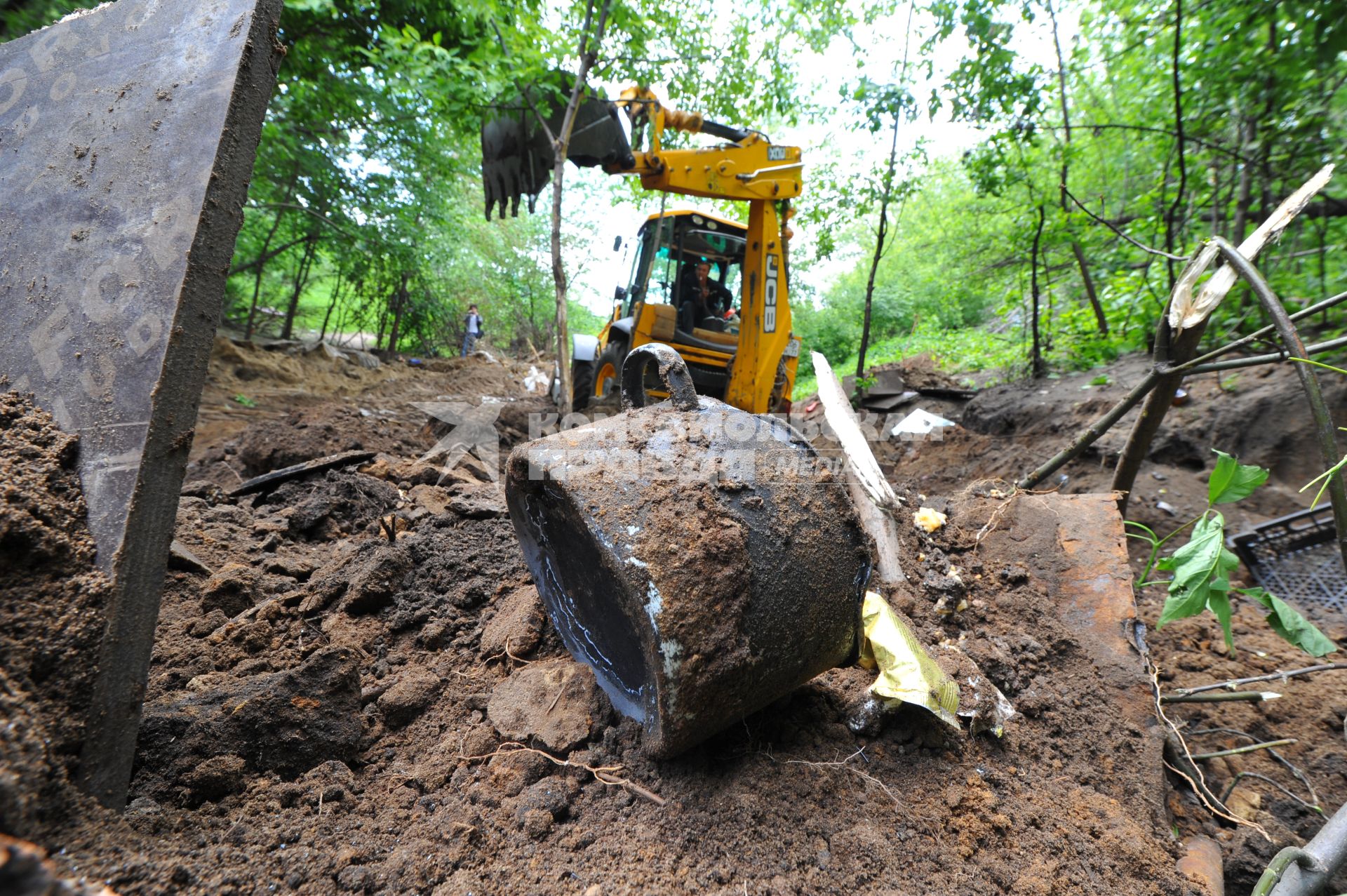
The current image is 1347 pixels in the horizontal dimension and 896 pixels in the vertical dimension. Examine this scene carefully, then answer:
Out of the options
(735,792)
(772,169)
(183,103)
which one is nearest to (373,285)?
(772,169)

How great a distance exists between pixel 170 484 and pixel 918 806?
5.69 feet

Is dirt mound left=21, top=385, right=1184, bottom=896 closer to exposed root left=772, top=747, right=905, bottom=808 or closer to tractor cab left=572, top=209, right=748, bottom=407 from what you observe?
exposed root left=772, top=747, right=905, bottom=808

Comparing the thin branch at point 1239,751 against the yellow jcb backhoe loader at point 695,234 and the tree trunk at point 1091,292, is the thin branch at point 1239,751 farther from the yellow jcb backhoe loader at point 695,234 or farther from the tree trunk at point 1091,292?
the tree trunk at point 1091,292

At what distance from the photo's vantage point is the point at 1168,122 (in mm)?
4336

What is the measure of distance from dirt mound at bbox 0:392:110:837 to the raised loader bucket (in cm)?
82

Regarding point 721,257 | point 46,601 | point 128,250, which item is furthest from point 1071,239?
point 46,601

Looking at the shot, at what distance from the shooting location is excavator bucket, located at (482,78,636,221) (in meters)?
4.74

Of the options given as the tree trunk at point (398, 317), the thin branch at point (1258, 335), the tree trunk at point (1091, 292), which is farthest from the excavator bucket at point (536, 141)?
the tree trunk at point (398, 317)

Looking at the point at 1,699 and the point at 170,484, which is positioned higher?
the point at 170,484

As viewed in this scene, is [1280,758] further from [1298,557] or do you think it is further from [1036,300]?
[1036,300]

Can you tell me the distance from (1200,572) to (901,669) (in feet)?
2.70

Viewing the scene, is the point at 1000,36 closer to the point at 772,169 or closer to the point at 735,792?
the point at 772,169

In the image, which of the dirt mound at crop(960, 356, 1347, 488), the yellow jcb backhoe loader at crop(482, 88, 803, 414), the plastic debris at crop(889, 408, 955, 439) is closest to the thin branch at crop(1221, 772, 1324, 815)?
the dirt mound at crop(960, 356, 1347, 488)

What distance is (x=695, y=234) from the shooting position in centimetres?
597
